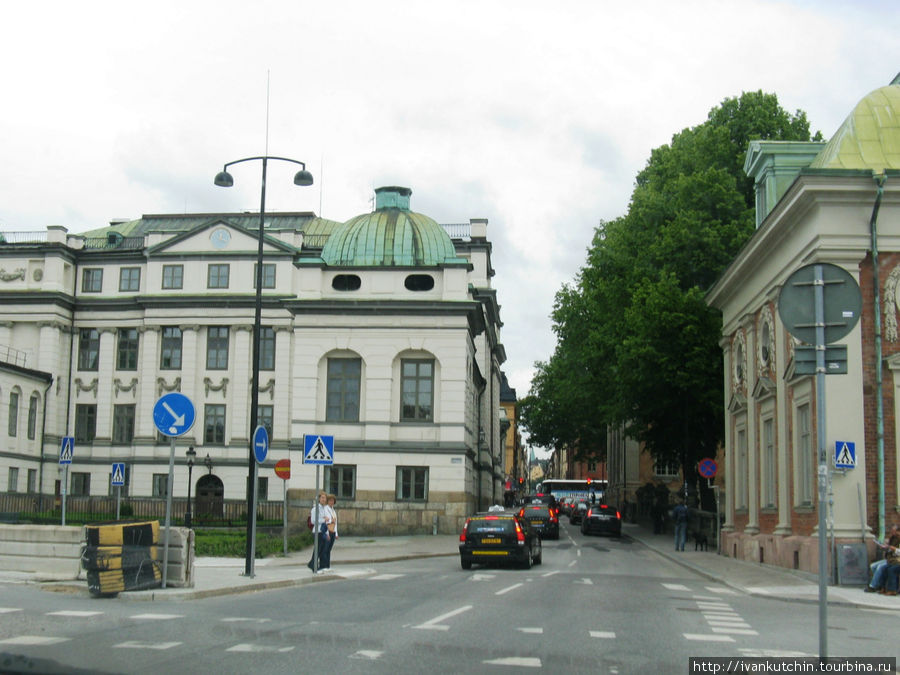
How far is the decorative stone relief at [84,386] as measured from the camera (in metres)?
57.2

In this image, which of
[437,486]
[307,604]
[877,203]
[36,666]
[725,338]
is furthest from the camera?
[437,486]

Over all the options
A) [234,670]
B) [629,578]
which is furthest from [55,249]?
[234,670]

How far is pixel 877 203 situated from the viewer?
2309 cm

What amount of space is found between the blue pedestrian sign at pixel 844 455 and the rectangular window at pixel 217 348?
39587 millimetres

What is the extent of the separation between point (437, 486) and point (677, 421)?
34.1ft

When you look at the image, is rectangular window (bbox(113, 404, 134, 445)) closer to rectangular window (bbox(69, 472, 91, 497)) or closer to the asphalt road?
rectangular window (bbox(69, 472, 91, 497))

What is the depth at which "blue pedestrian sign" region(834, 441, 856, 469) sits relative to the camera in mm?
21672

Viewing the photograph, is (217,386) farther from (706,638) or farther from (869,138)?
(706,638)

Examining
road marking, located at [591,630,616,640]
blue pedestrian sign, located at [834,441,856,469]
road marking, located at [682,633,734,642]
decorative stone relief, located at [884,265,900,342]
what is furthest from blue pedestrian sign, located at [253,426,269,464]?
decorative stone relief, located at [884,265,900,342]

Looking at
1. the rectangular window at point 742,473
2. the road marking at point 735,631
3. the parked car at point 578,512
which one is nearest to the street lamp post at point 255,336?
the road marking at point 735,631

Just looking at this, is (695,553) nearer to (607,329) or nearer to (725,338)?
(725,338)

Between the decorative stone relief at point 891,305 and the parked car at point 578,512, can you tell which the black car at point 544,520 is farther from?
the decorative stone relief at point 891,305

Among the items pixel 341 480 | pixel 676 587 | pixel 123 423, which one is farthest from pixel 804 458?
pixel 123 423

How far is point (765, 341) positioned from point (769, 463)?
339 cm
